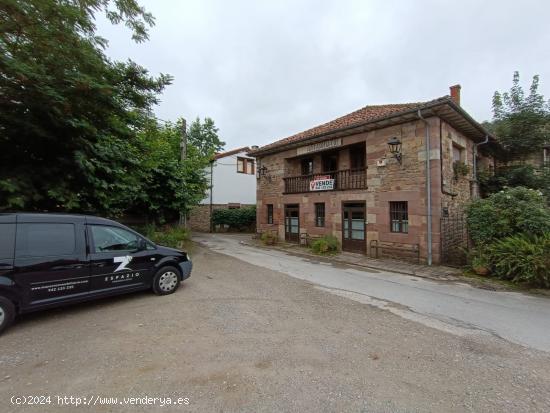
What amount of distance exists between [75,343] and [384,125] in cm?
1068

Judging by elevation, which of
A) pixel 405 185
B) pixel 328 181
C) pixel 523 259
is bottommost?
pixel 523 259

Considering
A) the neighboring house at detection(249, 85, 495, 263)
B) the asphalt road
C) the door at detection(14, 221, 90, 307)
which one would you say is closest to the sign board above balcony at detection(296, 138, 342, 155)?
the neighboring house at detection(249, 85, 495, 263)

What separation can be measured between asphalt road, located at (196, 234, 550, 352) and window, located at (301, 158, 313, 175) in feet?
21.3

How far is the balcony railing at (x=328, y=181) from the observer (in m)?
11.1

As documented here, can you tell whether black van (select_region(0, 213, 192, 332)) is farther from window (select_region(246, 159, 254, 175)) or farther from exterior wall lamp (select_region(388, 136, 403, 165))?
window (select_region(246, 159, 254, 175))

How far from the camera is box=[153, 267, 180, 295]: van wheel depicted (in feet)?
16.8

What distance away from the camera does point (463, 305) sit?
5.16m

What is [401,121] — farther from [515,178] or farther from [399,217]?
[515,178]

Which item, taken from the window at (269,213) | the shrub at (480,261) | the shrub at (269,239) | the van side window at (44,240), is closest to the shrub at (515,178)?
the shrub at (480,261)

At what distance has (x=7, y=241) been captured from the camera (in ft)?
11.7

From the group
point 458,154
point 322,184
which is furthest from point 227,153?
point 458,154

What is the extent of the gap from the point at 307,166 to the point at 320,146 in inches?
74.0

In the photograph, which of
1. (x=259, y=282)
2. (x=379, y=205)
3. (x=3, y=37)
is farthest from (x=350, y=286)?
(x=3, y=37)

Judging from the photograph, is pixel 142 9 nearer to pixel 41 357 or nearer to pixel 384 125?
pixel 41 357
